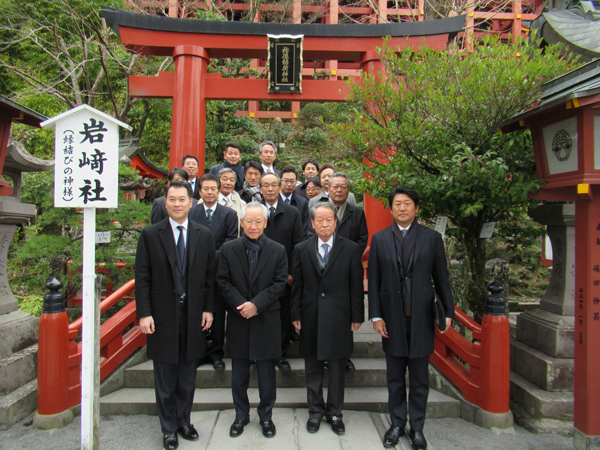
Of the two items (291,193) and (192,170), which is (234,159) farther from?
(291,193)

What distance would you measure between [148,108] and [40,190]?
707cm

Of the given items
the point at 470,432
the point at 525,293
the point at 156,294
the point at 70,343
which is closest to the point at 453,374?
the point at 470,432

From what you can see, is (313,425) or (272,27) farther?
(272,27)

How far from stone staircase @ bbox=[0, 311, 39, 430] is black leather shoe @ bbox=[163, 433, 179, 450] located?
157 cm

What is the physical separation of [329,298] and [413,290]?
692 millimetres

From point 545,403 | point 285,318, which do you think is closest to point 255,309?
point 285,318

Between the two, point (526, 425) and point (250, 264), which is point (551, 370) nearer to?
point (526, 425)

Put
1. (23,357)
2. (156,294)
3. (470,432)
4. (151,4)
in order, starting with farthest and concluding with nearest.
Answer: (151,4) → (23,357) → (470,432) → (156,294)

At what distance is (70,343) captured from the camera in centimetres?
354

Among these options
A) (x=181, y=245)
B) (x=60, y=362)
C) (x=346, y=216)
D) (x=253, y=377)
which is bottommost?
(x=253, y=377)

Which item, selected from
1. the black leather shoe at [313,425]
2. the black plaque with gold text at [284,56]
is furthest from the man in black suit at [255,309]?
the black plaque with gold text at [284,56]

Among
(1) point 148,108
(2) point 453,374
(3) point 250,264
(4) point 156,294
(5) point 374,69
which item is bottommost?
(2) point 453,374

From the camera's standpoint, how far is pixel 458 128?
150 inches

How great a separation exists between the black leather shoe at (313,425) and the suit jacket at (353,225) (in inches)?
68.2
